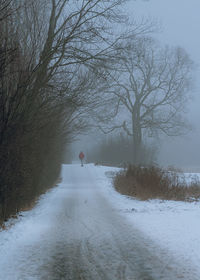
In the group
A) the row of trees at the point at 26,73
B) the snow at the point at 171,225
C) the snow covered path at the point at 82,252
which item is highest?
the row of trees at the point at 26,73

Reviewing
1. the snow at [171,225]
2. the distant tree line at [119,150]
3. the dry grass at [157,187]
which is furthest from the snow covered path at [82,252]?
the distant tree line at [119,150]

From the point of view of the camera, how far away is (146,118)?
113ft

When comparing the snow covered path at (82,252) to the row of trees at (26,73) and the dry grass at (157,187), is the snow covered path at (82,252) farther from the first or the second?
the dry grass at (157,187)

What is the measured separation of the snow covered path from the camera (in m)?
4.98

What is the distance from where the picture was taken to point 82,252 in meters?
6.23

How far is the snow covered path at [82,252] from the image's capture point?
498 cm

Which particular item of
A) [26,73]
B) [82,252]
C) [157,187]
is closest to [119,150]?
[157,187]

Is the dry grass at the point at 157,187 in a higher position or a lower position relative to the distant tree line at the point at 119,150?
lower

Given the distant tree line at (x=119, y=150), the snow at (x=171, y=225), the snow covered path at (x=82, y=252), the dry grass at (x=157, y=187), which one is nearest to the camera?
the snow covered path at (x=82, y=252)

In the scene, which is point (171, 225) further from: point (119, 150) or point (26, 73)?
point (119, 150)

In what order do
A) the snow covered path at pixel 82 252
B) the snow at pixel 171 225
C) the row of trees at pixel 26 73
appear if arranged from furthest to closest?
the row of trees at pixel 26 73, the snow at pixel 171 225, the snow covered path at pixel 82 252

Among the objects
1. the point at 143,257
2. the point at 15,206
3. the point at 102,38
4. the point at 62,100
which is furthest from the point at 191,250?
the point at 62,100

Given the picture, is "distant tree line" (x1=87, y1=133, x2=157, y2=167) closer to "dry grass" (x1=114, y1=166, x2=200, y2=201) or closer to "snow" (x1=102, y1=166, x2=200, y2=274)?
"dry grass" (x1=114, y1=166, x2=200, y2=201)

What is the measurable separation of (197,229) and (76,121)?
1758 cm
